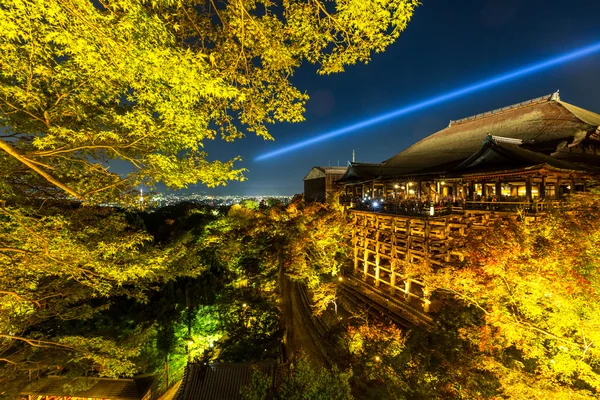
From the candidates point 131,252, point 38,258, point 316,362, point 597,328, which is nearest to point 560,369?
point 597,328

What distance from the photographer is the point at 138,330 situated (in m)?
10.1

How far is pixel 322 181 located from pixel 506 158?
75.2 feet

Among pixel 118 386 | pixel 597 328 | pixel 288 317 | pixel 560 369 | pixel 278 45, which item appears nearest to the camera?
pixel 278 45

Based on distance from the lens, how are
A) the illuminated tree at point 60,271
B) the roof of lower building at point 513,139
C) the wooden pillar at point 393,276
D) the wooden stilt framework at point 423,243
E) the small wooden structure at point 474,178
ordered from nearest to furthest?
the illuminated tree at point 60,271 → the small wooden structure at point 474,178 → the wooden stilt framework at point 423,243 → the roof of lower building at point 513,139 → the wooden pillar at point 393,276

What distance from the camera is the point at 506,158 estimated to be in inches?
424

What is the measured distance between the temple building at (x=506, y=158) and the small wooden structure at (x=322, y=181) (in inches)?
381

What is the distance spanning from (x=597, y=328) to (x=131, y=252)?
39.7 ft

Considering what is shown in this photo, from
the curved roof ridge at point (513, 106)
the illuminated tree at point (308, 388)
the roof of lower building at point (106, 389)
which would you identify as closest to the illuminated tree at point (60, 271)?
the roof of lower building at point (106, 389)

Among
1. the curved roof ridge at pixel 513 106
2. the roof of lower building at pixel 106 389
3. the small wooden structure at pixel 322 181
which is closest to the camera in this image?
the roof of lower building at pixel 106 389

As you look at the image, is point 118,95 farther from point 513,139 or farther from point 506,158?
point 513,139

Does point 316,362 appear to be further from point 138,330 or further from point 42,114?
point 42,114

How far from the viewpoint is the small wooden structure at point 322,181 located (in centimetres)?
3212

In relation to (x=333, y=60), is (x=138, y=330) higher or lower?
lower

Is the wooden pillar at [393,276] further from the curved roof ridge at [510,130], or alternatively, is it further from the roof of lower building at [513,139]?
the curved roof ridge at [510,130]
